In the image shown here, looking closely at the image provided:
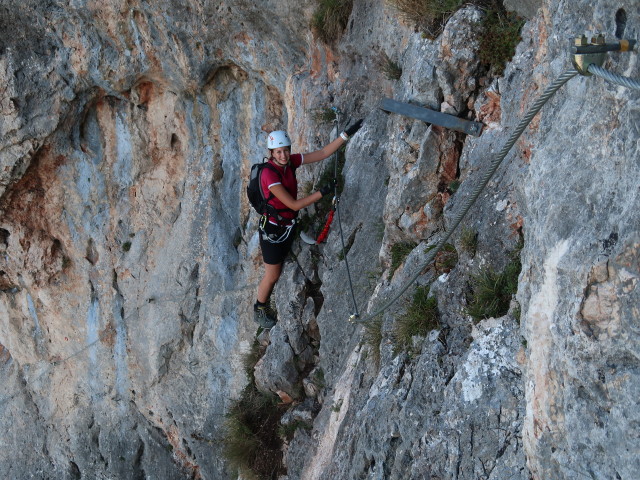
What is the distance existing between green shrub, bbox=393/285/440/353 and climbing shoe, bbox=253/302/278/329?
143 inches

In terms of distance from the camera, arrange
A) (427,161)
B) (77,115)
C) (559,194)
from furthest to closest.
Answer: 1. (77,115)
2. (427,161)
3. (559,194)

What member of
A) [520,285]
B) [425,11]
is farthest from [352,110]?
[520,285]

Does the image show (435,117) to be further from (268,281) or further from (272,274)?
(268,281)

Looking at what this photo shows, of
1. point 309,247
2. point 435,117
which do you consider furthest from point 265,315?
point 435,117

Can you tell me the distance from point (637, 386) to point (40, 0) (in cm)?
940

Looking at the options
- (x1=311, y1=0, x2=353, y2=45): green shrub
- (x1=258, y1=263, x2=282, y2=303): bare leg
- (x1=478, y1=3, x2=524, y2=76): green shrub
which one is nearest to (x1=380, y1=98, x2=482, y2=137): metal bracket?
(x1=478, y1=3, x2=524, y2=76): green shrub

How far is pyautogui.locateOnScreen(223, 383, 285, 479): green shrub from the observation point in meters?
8.45

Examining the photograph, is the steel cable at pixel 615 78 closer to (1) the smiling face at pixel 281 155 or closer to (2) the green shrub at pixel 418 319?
(2) the green shrub at pixel 418 319

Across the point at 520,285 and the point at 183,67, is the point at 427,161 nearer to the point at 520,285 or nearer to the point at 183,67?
the point at 520,285

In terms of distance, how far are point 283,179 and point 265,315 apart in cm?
231

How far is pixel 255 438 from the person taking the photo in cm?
867

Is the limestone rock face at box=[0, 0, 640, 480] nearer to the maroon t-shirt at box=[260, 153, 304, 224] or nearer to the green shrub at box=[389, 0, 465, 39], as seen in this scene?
the green shrub at box=[389, 0, 465, 39]

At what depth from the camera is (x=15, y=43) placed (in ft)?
31.2

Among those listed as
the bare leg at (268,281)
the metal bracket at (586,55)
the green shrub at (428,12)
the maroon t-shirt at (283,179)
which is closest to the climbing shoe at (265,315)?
the bare leg at (268,281)
